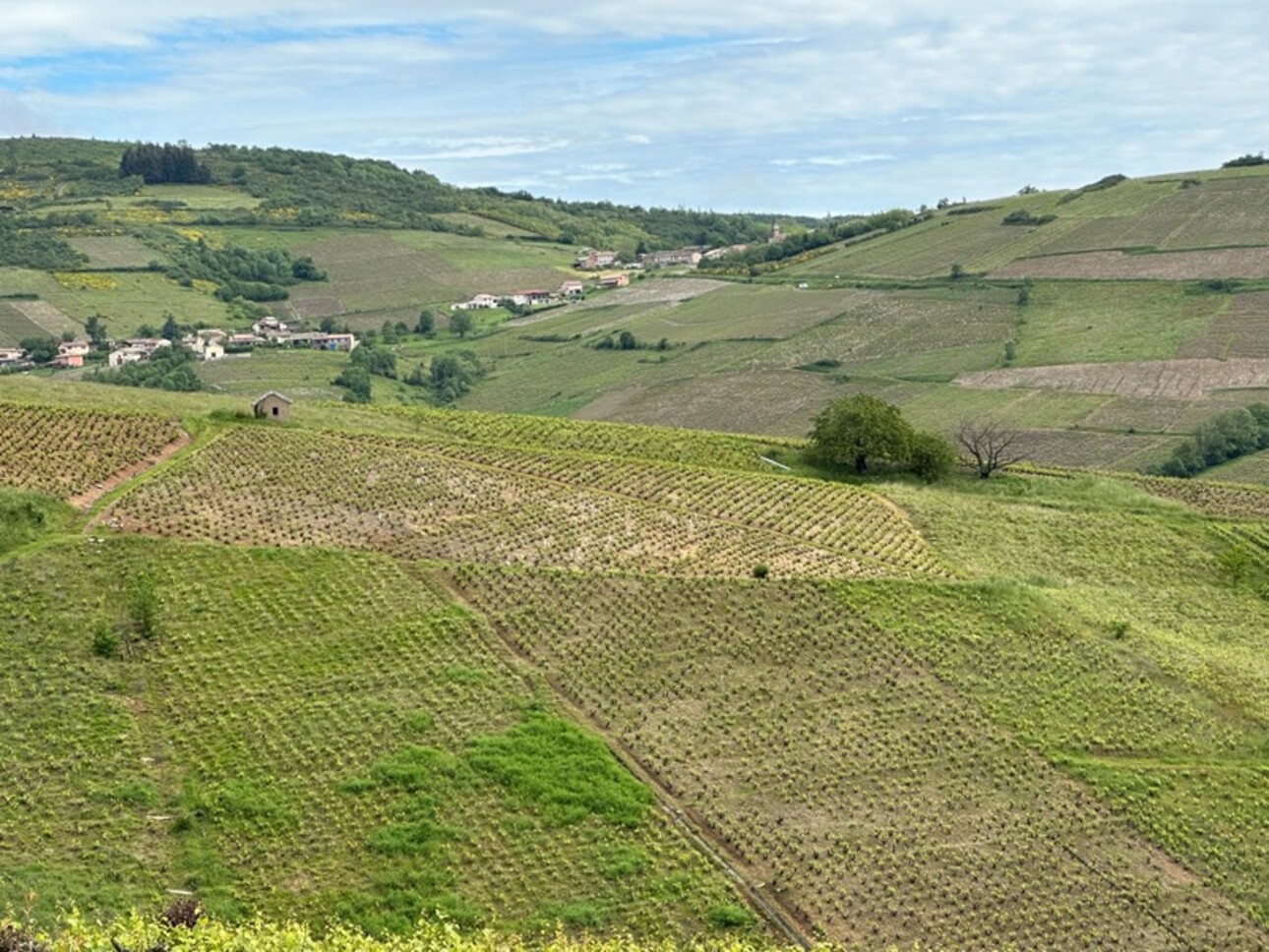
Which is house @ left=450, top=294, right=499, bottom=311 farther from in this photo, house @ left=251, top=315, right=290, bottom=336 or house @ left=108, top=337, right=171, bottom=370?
house @ left=108, top=337, right=171, bottom=370

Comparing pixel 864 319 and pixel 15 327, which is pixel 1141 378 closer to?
pixel 864 319

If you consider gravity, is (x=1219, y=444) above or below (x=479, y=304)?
below

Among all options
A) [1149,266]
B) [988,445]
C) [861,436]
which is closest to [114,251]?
[1149,266]

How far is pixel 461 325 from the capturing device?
177125mm

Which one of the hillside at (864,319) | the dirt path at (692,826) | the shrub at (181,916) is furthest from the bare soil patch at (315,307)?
the shrub at (181,916)

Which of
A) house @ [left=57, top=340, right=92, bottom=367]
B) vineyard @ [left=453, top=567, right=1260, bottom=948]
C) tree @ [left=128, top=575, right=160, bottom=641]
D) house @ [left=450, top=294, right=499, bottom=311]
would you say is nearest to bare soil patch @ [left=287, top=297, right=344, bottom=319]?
house @ [left=450, top=294, right=499, bottom=311]

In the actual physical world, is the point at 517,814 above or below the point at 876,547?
below

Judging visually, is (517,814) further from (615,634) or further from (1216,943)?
(1216,943)

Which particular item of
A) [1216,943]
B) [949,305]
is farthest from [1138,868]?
[949,305]

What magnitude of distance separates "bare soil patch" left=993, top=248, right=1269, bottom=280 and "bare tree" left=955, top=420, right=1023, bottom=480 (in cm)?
4624

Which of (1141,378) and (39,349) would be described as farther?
(39,349)

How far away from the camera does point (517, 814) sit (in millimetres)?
37625

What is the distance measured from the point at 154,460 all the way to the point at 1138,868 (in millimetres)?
45301

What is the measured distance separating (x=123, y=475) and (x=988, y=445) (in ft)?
179
